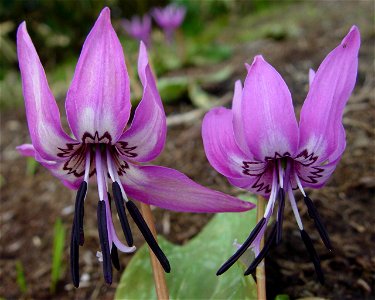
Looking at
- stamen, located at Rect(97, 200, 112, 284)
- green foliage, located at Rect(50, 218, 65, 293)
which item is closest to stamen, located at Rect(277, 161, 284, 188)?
stamen, located at Rect(97, 200, 112, 284)

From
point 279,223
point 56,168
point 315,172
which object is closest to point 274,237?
point 279,223


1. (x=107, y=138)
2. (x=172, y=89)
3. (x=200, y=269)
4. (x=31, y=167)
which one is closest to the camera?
(x=107, y=138)

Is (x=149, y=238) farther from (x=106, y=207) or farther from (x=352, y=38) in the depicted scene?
(x=352, y=38)

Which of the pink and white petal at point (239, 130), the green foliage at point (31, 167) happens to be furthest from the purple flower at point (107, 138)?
the green foliage at point (31, 167)

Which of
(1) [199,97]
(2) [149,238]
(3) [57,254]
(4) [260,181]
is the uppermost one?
(1) [199,97]

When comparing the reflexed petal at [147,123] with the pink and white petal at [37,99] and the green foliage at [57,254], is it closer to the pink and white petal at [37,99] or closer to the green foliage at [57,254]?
the pink and white petal at [37,99]

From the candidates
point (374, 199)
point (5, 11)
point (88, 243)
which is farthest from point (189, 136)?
point (5, 11)
